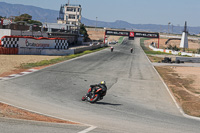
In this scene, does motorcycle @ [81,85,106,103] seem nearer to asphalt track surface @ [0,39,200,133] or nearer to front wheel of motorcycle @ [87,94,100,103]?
front wheel of motorcycle @ [87,94,100,103]

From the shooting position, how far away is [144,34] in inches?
3482

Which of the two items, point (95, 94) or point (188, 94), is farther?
point (188, 94)

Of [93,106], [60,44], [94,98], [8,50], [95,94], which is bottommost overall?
[93,106]

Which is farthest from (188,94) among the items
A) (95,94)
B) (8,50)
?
(8,50)

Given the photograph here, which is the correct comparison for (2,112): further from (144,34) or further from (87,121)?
(144,34)

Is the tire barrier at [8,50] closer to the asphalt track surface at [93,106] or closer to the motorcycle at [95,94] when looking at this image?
the asphalt track surface at [93,106]

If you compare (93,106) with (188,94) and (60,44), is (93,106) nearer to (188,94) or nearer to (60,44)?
(188,94)

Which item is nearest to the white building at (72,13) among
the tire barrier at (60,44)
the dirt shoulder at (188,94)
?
the tire barrier at (60,44)

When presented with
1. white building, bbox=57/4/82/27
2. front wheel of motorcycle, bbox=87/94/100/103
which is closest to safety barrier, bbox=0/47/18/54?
front wheel of motorcycle, bbox=87/94/100/103

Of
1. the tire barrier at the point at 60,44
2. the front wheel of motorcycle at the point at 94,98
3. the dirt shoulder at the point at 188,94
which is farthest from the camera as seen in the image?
the tire barrier at the point at 60,44

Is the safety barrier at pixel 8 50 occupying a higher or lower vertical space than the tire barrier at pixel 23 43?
lower

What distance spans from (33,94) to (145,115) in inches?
260

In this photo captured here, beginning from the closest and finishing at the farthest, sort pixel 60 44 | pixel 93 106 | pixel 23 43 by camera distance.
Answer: pixel 93 106, pixel 23 43, pixel 60 44

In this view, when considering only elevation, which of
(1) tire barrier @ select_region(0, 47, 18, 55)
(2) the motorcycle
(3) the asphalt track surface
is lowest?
(3) the asphalt track surface
